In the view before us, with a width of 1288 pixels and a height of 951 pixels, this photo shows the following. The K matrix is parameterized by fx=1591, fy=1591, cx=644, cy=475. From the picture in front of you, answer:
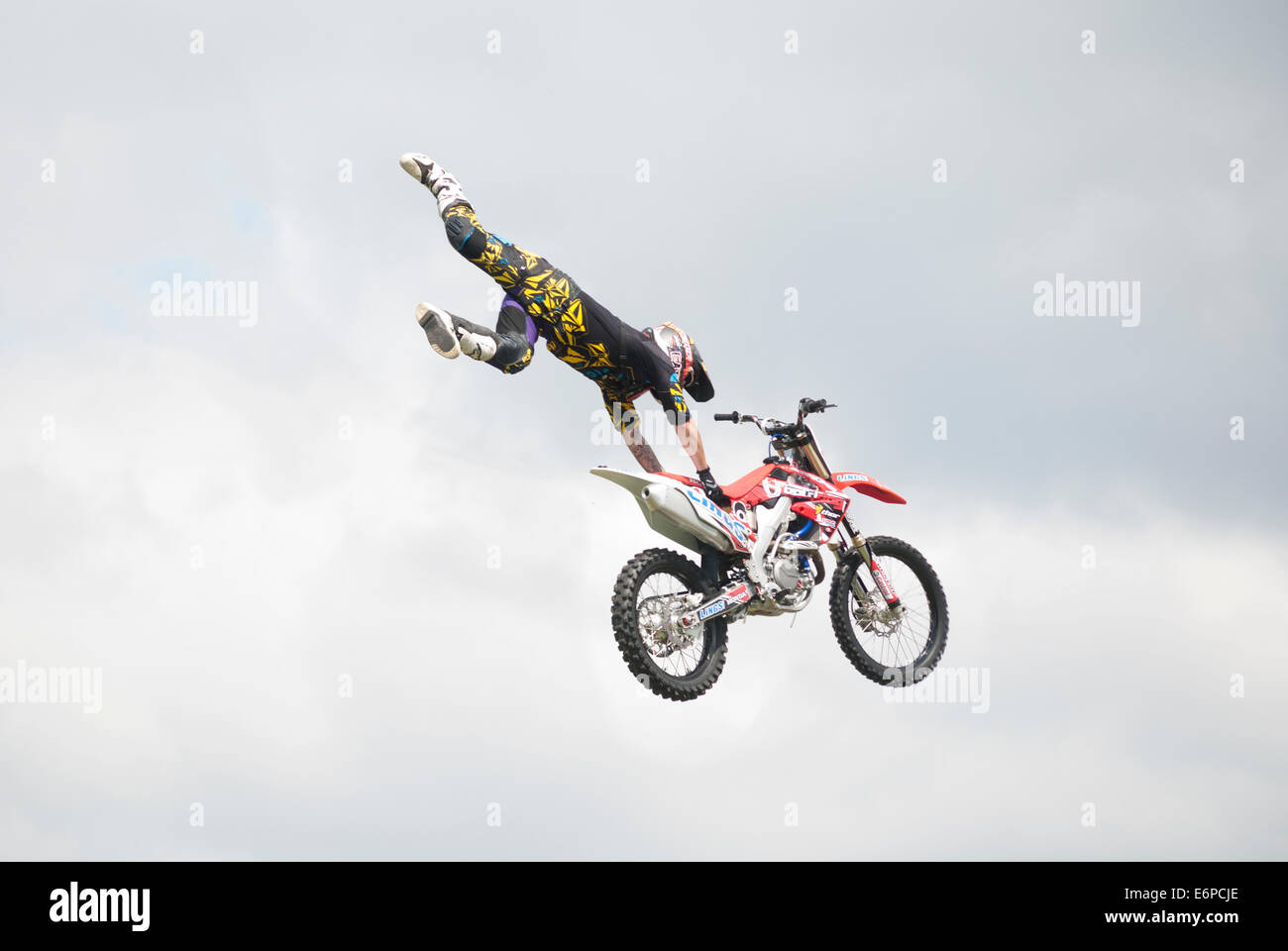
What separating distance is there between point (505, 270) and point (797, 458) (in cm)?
377

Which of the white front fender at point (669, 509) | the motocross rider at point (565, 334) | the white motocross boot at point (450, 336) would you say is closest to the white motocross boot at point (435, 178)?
the motocross rider at point (565, 334)

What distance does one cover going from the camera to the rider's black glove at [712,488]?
15266mm

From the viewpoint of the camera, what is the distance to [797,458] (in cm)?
1650

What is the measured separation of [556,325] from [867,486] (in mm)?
4038

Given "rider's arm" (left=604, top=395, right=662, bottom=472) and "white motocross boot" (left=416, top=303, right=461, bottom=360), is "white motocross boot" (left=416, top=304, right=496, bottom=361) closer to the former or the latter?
"white motocross boot" (left=416, top=303, right=461, bottom=360)

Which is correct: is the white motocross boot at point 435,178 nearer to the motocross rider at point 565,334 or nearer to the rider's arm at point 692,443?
the motocross rider at point 565,334

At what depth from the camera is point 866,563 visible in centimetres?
1662

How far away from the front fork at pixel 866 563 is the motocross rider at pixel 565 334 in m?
1.83

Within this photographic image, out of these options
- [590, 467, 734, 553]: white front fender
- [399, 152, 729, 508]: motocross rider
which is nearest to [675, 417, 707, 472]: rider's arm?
[399, 152, 729, 508]: motocross rider

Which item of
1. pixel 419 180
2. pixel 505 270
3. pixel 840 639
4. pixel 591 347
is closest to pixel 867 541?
pixel 840 639

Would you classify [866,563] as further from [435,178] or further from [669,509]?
[435,178]

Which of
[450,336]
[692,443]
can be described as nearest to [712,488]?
[692,443]

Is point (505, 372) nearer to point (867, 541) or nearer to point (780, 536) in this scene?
point (780, 536)

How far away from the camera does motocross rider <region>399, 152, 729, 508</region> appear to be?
1467 cm
